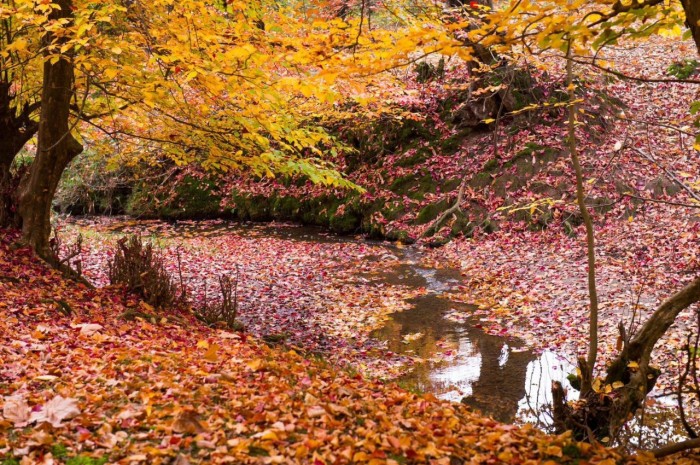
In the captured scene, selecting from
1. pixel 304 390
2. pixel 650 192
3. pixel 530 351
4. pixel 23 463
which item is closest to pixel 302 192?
pixel 650 192

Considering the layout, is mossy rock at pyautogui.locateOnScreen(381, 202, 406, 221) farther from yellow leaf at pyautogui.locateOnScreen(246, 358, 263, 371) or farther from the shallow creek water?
yellow leaf at pyautogui.locateOnScreen(246, 358, 263, 371)

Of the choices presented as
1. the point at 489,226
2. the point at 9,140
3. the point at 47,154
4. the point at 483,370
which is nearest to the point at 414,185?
the point at 489,226

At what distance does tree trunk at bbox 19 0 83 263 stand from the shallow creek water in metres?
4.74

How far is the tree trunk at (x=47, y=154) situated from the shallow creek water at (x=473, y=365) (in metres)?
4.74

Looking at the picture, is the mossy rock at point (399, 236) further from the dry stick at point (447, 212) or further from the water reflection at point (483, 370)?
the water reflection at point (483, 370)

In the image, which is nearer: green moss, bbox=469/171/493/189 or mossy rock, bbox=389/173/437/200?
green moss, bbox=469/171/493/189

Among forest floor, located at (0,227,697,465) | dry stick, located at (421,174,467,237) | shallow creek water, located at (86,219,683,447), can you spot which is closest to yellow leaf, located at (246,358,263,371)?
forest floor, located at (0,227,697,465)

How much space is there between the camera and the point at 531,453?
356 centimetres

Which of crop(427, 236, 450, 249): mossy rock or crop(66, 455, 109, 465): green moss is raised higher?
crop(66, 455, 109, 465): green moss

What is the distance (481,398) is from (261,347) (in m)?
2.44

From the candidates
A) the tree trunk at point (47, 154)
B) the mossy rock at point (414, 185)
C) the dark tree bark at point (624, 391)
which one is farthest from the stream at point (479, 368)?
the mossy rock at point (414, 185)

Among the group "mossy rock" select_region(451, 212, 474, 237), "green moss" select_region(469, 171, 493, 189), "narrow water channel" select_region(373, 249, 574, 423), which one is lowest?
"narrow water channel" select_region(373, 249, 574, 423)

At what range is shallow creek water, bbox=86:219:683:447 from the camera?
5.40 m

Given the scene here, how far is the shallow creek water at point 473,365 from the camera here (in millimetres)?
5398
